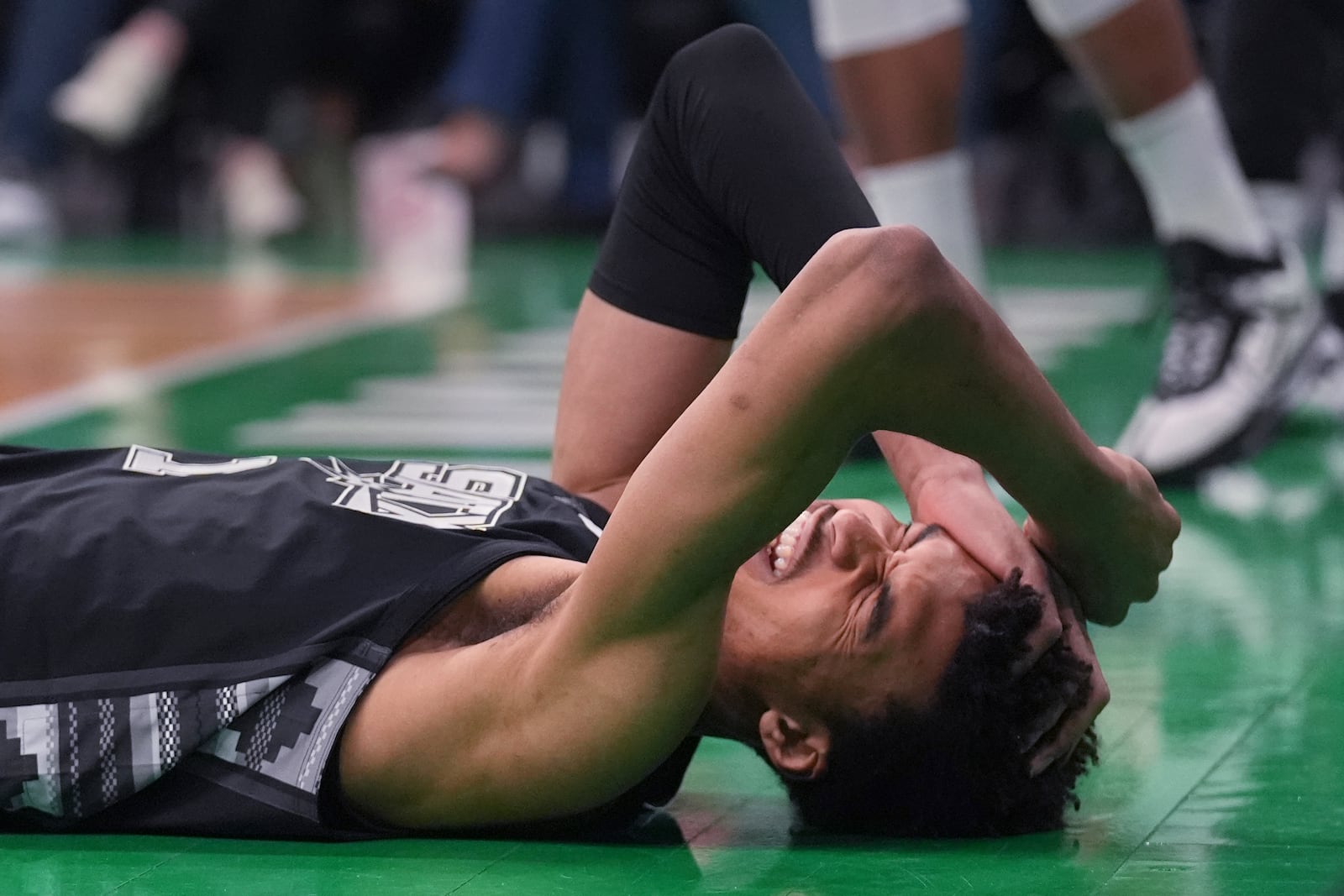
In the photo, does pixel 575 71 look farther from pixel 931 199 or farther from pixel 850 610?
pixel 850 610

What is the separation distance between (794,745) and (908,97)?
4.90 ft

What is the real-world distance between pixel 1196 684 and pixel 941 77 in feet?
3.61

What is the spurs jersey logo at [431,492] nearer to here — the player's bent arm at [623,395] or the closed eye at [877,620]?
the player's bent arm at [623,395]

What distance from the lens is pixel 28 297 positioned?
523 centimetres

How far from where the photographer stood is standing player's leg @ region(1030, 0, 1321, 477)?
287 cm

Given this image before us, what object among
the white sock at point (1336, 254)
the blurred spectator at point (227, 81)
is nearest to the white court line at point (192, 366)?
the blurred spectator at point (227, 81)

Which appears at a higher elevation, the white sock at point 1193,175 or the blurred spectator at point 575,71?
the white sock at point 1193,175

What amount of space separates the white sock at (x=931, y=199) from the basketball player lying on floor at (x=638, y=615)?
3.83ft

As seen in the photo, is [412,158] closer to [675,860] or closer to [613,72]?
[613,72]

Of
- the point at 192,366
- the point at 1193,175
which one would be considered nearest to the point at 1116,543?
the point at 1193,175

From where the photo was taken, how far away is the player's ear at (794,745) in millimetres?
1583

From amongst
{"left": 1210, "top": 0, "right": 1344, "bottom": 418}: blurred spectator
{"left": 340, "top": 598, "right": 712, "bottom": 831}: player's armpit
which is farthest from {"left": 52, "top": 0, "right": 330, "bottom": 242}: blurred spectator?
{"left": 340, "top": 598, "right": 712, "bottom": 831}: player's armpit

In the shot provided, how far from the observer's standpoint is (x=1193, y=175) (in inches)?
116

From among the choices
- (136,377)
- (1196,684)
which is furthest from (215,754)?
(136,377)
